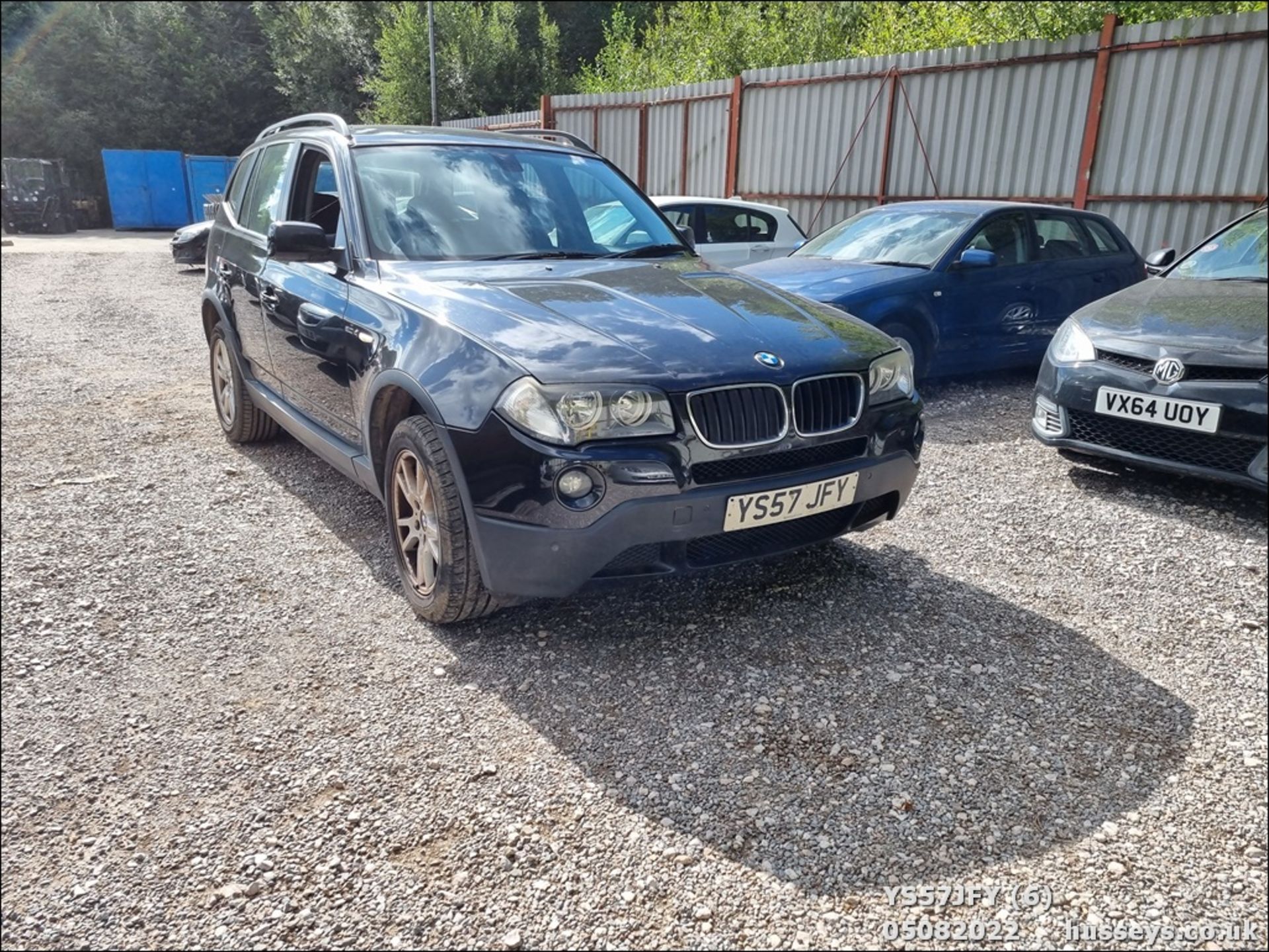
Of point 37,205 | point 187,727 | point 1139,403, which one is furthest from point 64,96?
point 1139,403

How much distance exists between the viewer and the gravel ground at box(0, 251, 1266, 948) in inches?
72.1

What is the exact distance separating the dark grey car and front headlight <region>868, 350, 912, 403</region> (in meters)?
2.12

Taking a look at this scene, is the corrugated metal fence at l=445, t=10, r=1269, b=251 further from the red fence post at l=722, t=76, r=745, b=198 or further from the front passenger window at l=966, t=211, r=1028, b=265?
the front passenger window at l=966, t=211, r=1028, b=265

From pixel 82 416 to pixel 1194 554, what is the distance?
21.0ft

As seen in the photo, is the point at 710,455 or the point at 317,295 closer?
the point at 710,455

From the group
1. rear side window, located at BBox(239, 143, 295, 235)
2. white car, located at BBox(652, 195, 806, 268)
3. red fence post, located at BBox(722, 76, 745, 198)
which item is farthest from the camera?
red fence post, located at BBox(722, 76, 745, 198)

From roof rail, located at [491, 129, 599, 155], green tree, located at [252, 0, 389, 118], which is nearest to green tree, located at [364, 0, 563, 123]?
green tree, located at [252, 0, 389, 118]

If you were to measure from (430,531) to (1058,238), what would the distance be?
20.2 feet

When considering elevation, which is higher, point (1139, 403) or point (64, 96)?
point (64, 96)

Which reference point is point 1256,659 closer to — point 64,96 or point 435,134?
point 435,134

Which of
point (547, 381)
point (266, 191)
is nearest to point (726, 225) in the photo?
point (266, 191)

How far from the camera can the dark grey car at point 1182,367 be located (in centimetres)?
46

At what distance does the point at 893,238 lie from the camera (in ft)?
23.5

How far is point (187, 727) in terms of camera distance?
261 centimetres
